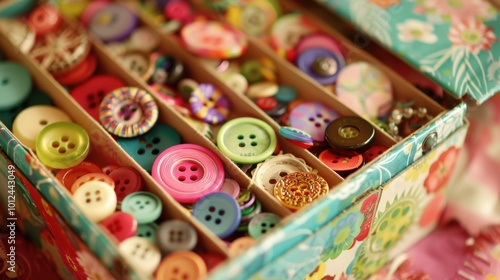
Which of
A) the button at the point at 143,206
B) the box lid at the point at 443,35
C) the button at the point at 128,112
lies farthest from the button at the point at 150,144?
the box lid at the point at 443,35

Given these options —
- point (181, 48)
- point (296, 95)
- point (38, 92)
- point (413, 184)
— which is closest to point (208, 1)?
point (181, 48)

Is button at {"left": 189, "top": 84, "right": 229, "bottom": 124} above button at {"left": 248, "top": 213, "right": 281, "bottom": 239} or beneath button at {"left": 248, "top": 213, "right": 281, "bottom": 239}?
above

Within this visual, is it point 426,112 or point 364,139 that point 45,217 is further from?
point 426,112

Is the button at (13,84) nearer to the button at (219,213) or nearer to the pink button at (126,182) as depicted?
the pink button at (126,182)

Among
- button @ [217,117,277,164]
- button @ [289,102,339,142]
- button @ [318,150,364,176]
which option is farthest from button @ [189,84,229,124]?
button @ [318,150,364,176]

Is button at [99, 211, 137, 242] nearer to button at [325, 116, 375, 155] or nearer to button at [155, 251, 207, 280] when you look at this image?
button at [155, 251, 207, 280]

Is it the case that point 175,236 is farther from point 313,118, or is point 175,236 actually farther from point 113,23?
point 113,23
